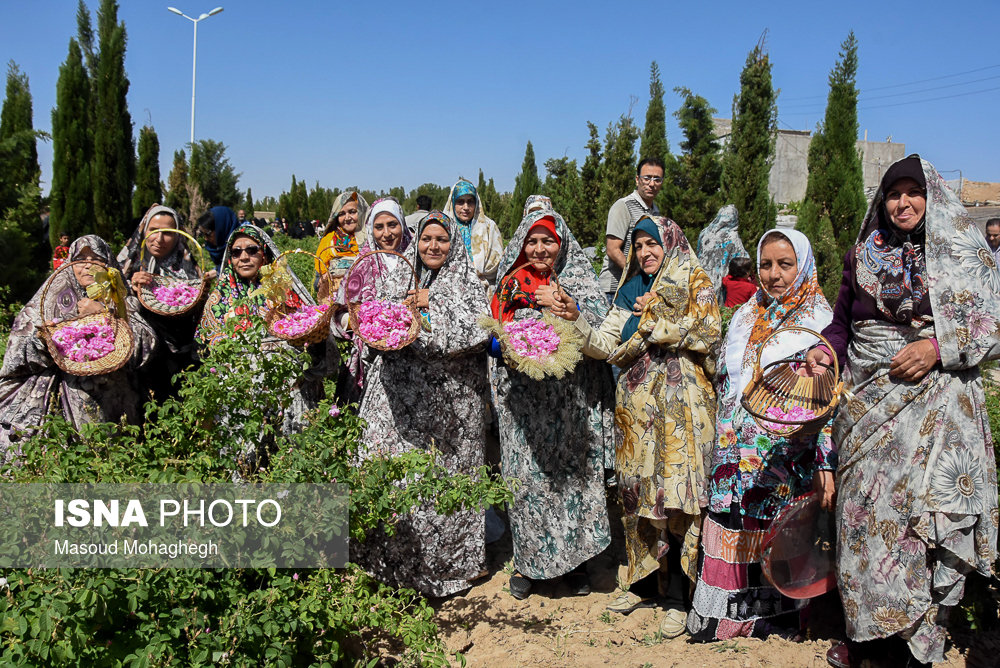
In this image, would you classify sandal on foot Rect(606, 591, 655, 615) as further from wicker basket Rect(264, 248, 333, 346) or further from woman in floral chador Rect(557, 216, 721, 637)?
wicker basket Rect(264, 248, 333, 346)

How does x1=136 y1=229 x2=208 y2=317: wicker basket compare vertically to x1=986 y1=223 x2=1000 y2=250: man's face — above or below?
below

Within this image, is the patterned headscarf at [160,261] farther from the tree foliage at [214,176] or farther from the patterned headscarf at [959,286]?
the tree foliage at [214,176]

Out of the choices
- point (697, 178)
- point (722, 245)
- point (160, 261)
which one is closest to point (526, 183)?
point (697, 178)

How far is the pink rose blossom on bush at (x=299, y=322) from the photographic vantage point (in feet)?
11.0

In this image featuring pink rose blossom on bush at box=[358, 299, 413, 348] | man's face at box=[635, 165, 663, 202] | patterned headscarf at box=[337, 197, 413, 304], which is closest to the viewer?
pink rose blossom on bush at box=[358, 299, 413, 348]

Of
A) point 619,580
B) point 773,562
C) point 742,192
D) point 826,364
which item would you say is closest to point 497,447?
point 619,580

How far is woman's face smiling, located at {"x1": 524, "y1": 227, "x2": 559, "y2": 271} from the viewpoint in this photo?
3662mm

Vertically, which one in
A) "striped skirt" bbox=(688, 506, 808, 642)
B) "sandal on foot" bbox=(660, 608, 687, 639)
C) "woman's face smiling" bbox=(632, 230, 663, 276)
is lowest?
"sandal on foot" bbox=(660, 608, 687, 639)

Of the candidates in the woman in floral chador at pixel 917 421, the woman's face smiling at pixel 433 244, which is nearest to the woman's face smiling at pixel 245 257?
the woman's face smiling at pixel 433 244

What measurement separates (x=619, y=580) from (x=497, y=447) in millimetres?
1631

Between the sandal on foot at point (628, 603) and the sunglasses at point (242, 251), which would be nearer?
the sandal on foot at point (628, 603)

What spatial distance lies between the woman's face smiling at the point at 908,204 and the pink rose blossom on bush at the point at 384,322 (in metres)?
2.05

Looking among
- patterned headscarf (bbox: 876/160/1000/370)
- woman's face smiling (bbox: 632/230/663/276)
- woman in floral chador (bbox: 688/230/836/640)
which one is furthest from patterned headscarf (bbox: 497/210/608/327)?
patterned headscarf (bbox: 876/160/1000/370)

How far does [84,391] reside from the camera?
363cm
